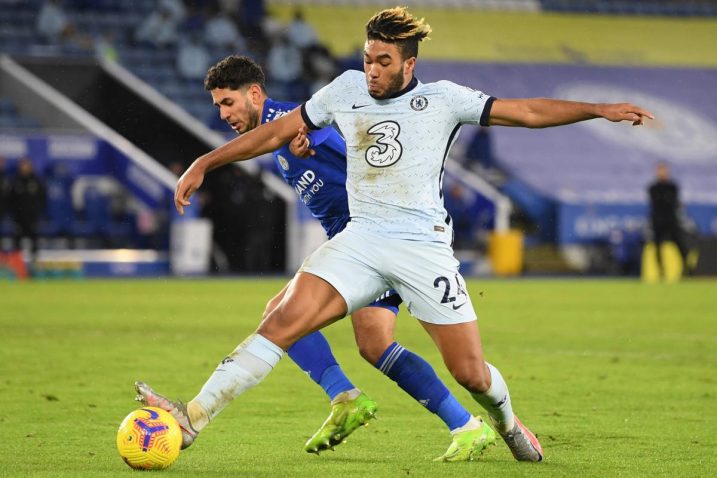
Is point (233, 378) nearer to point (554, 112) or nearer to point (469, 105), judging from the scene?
point (469, 105)

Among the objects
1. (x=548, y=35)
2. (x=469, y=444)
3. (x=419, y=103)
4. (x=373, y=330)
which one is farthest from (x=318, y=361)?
(x=548, y=35)

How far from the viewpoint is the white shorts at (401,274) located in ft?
19.7

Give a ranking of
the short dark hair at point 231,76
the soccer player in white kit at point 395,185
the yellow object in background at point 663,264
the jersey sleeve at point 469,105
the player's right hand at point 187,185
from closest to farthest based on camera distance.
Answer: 1. the player's right hand at point 187,185
2. the soccer player in white kit at point 395,185
3. the jersey sleeve at point 469,105
4. the short dark hair at point 231,76
5. the yellow object in background at point 663,264

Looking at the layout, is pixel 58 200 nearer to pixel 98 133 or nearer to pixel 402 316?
pixel 98 133

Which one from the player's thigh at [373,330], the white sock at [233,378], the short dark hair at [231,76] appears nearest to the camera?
the white sock at [233,378]

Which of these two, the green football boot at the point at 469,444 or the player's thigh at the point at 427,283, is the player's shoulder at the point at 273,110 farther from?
the green football boot at the point at 469,444

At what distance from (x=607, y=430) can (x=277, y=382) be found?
3052mm

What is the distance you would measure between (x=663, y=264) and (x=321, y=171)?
19.8 metres

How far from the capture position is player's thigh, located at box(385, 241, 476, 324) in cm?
600

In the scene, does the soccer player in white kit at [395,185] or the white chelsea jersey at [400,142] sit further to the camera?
the white chelsea jersey at [400,142]

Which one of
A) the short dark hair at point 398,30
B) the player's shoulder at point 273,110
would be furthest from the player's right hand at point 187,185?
the player's shoulder at point 273,110

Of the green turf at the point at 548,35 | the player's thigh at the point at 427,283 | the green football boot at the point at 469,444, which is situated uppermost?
the player's thigh at the point at 427,283

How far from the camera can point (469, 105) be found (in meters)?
6.07

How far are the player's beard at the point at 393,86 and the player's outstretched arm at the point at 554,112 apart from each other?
0.41m
